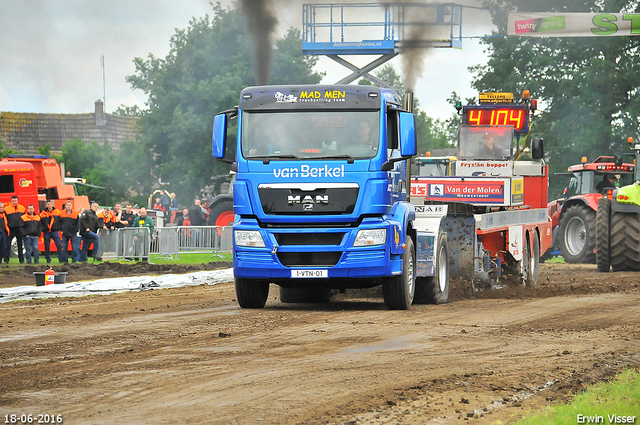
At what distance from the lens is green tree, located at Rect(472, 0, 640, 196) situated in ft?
135

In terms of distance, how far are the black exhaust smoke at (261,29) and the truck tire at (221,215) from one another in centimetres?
525

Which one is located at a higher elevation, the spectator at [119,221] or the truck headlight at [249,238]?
the truck headlight at [249,238]

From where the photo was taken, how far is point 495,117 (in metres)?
19.4

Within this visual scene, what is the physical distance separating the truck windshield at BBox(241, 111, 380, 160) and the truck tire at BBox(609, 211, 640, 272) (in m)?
10.4

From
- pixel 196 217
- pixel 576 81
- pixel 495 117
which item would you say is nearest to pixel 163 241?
pixel 196 217

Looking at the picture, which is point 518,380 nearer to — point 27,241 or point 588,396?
point 588,396

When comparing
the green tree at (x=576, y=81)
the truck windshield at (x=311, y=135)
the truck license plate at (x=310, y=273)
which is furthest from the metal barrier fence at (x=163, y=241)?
the green tree at (x=576, y=81)

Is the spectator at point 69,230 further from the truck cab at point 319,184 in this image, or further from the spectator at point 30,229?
the truck cab at point 319,184

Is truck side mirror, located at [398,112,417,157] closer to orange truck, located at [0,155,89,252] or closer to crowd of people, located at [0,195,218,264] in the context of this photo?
crowd of people, located at [0,195,218,264]

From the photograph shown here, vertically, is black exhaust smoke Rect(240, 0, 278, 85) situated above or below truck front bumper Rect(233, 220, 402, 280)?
above

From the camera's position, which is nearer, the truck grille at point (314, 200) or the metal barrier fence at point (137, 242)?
the truck grille at point (314, 200)

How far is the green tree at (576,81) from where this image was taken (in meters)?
41.2

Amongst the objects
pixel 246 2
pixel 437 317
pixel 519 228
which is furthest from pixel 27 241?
pixel 437 317

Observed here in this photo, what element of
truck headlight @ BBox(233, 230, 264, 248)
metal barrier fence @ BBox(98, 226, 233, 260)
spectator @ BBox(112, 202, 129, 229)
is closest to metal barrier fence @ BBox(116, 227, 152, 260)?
metal barrier fence @ BBox(98, 226, 233, 260)
